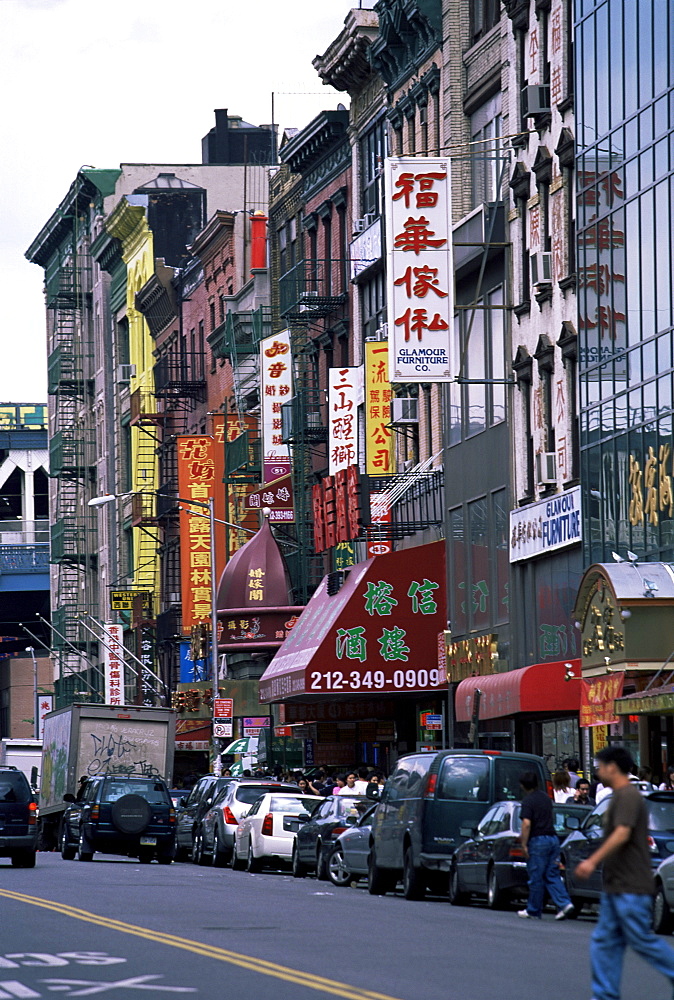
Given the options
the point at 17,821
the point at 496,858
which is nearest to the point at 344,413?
the point at 17,821

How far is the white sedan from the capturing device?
1300 inches

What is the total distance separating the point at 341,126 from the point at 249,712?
17.9 meters

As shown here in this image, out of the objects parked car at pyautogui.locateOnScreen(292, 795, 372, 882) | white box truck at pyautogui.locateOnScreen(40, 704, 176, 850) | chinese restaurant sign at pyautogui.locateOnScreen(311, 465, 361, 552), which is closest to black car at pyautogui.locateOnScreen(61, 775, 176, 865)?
parked car at pyautogui.locateOnScreen(292, 795, 372, 882)

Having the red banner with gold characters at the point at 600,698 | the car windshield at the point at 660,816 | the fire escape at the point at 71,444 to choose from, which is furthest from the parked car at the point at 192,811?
the fire escape at the point at 71,444

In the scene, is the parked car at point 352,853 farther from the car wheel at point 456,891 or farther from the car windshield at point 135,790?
the car windshield at point 135,790

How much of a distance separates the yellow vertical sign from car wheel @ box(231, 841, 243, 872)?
44.1ft

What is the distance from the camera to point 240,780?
119 feet

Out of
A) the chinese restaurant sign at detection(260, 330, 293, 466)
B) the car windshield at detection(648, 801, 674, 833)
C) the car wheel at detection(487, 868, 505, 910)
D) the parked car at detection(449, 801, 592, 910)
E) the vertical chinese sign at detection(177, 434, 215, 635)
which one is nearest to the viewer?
the car windshield at detection(648, 801, 674, 833)

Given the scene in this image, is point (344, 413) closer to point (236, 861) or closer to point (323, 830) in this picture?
point (236, 861)

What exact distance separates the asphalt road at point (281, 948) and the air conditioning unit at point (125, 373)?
5990cm

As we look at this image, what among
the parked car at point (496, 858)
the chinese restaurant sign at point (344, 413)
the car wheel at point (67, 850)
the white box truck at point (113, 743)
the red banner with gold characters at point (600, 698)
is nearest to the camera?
the parked car at point (496, 858)

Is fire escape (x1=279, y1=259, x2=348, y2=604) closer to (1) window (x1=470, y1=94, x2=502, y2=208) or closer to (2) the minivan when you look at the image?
(1) window (x1=470, y1=94, x2=502, y2=208)

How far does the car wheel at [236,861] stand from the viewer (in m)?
35.1

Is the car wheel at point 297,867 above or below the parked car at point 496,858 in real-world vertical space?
below
